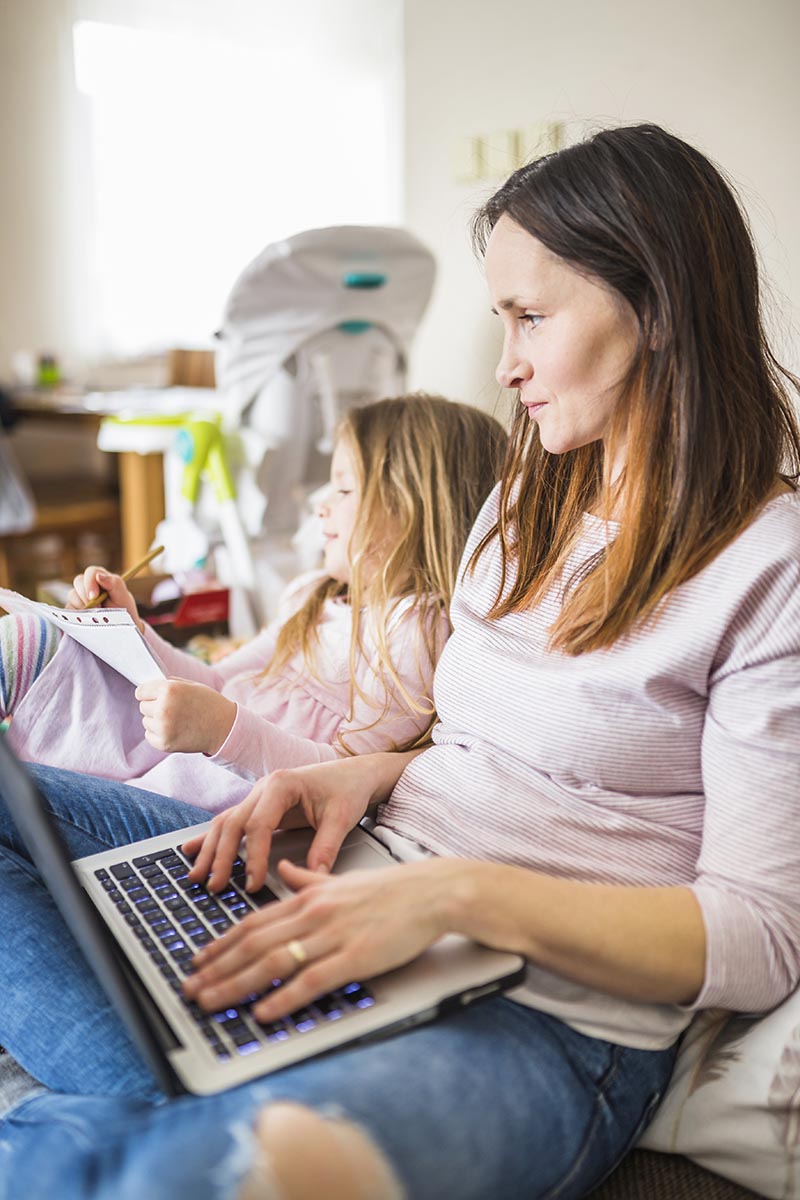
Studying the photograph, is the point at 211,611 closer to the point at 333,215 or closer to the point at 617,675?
the point at 617,675

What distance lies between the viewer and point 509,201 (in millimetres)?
957

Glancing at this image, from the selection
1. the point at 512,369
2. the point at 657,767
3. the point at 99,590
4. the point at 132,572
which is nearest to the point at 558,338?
the point at 512,369

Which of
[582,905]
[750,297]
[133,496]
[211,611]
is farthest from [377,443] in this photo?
[133,496]

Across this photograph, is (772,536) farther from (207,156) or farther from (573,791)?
(207,156)

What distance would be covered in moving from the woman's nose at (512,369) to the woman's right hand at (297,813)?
400mm

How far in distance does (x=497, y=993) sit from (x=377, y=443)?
33.1 inches

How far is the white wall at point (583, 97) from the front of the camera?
157 cm

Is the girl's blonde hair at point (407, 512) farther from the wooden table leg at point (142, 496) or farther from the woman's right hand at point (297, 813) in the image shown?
the wooden table leg at point (142, 496)

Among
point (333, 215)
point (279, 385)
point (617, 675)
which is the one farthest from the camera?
point (333, 215)

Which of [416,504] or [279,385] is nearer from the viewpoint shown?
[416,504]

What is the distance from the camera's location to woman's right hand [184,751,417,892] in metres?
0.88

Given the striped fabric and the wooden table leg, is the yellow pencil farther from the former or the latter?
the wooden table leg

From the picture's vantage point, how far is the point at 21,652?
1238 millimetres

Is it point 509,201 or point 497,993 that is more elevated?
point 509,201
